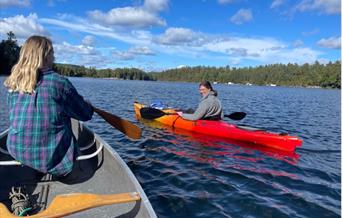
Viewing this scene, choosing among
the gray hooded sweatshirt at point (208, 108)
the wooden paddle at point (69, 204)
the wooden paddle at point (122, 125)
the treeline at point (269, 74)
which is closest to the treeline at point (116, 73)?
the treeline at point (269, 74)

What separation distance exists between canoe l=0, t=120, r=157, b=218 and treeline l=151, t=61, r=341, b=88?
125 meters

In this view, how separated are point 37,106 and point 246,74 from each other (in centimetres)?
17115

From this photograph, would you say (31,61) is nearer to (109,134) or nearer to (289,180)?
(289,180)

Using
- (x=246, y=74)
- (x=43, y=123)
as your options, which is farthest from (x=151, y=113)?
(x=246, y=74)

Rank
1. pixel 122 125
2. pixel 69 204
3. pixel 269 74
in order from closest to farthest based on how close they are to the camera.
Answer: pixel 69 204
pixel 122 125
pixel 269 74

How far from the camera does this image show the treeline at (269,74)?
421 ft

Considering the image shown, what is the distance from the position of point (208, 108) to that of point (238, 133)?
1.32 m

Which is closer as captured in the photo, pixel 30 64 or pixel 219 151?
pixel 30 64

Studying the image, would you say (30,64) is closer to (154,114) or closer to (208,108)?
(208,108)

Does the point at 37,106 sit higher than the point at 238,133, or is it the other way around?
the point at 37,106

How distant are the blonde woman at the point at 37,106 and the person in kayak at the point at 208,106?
7460 mm

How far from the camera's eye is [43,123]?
12.8ft

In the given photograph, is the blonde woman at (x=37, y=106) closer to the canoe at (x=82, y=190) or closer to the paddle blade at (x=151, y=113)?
the canoe at (x=82, y=190)

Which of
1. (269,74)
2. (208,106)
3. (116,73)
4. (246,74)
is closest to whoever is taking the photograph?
(208,106)
